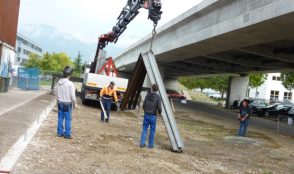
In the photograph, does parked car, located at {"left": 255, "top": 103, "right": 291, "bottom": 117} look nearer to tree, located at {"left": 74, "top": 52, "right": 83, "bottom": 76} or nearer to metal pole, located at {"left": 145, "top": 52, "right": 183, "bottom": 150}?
metal pole, located at {"left": 145, "top": 52, "right": 183, "bottom": 150}

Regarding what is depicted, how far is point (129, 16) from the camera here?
79.0ft

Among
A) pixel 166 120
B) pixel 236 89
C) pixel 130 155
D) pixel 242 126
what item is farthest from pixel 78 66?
pixel 130 155

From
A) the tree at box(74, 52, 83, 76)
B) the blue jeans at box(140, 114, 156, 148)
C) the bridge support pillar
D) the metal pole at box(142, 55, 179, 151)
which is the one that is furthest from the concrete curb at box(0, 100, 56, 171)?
the tree at box(74, 52, 83, 76)

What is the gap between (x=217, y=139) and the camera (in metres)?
15.7

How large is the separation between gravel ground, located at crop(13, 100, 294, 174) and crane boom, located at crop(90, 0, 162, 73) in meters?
4.71

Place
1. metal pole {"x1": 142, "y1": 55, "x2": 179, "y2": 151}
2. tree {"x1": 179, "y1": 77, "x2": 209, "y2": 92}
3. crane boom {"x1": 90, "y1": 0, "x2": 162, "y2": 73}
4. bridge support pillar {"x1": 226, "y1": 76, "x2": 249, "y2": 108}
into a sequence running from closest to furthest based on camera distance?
metal pole {"x1": 142, "y1": 55, "x2": 179, "y2": 151} < crane boom {"x1": 90, "y1": 0, "x2": 162, "y2": 73} < bridge support pillar {"x1": 226, "y1": 76, "x2": 249, "y2": 108} < tree {"x1": 179, "y1": 77, "x2": 209, "y2": 92}

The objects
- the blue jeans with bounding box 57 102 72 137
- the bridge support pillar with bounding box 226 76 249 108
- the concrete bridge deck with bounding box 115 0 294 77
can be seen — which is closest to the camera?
the blue jeans with bounding box 57 102 72 137

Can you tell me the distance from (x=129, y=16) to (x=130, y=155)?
1531 centimetres

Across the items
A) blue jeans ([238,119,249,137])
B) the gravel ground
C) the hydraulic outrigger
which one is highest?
the hydraulic outrigger

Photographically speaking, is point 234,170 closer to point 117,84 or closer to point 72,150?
point 72,150

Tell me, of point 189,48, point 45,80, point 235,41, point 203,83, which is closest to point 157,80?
point 235,41

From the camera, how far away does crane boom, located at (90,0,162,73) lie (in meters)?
16.8

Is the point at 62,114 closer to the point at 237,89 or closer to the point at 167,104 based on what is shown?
the point at 167,104

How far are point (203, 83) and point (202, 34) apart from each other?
66.6 metres
